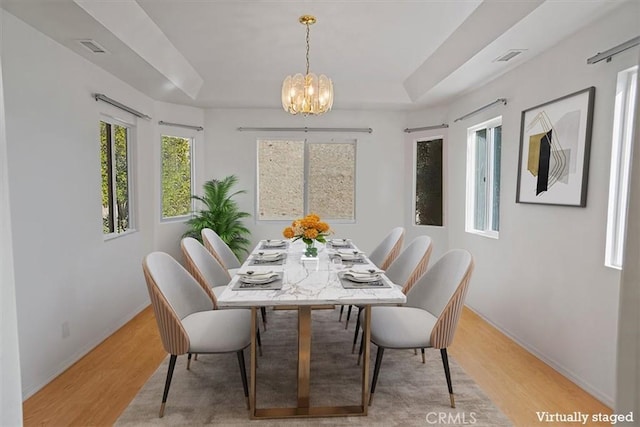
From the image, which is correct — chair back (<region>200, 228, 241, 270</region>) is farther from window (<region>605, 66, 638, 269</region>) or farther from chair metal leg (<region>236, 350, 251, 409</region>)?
→ window (<region>605, 66, 638, 269</region>)

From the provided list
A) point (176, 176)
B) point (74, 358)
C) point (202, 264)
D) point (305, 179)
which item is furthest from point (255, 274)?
point (305, 179)

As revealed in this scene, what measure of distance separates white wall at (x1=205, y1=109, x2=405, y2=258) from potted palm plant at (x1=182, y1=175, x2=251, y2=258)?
0.21 metres

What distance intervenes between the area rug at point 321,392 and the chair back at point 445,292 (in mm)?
418

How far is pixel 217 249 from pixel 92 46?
1946 mm

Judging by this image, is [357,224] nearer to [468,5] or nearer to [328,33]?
[328,33]

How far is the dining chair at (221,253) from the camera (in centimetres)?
374

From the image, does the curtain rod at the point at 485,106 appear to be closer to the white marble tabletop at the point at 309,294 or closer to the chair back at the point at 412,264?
the chair back at the point at 412,264

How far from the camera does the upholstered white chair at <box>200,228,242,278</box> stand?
3.74 m

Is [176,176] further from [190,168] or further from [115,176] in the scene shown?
[115,176]

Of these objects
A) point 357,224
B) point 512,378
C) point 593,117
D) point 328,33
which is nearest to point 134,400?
point 512,378

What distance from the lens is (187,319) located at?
2510 millimetres

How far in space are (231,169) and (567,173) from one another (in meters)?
4.06

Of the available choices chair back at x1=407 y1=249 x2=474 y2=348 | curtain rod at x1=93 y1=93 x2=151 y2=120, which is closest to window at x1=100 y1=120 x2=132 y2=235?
curtain rod at x1=93 y1=93 x2=151 y2=120

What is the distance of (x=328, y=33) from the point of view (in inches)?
137
